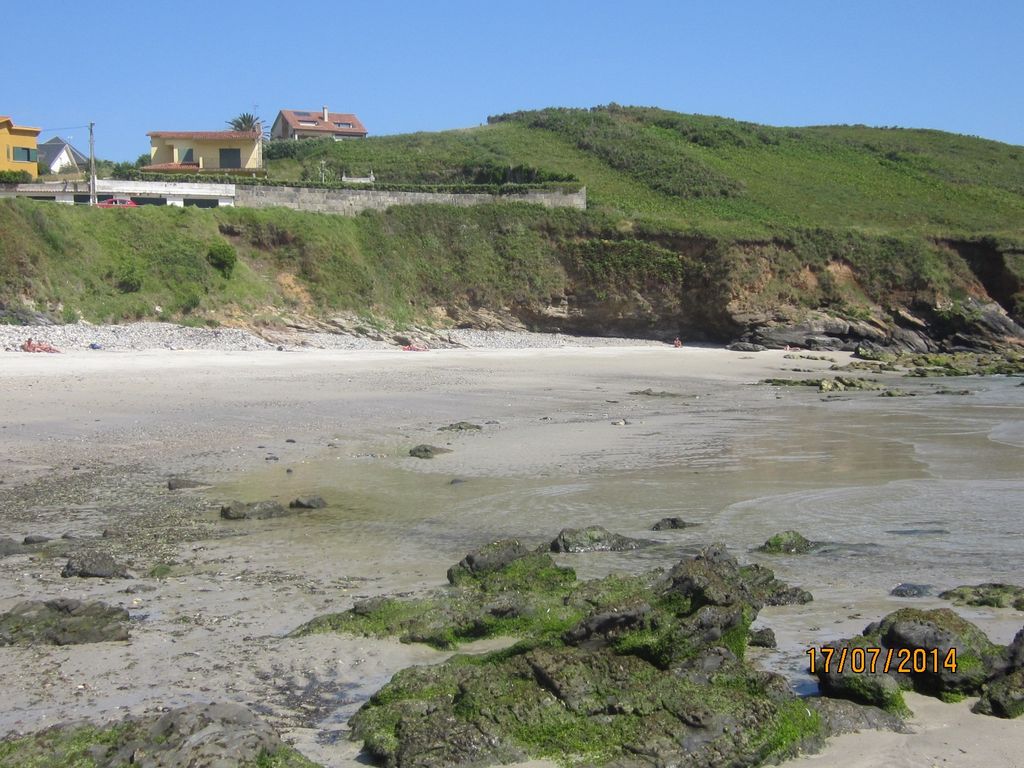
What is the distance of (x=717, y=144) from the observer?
7412 cm

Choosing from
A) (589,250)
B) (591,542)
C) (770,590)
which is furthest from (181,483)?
(589,250)

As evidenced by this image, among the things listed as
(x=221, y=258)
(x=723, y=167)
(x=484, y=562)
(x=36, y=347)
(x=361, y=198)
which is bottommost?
(x=484, y=562)

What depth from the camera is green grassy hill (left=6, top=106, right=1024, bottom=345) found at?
35781mm

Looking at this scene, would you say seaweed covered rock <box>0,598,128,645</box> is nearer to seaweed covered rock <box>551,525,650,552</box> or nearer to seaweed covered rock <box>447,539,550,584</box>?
seaweed covered rock <box>447,539,550,584</box>

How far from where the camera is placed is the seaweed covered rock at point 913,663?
21.9 feet

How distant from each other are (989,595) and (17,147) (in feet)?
193

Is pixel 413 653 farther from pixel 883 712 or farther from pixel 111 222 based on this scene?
pixel 111 222

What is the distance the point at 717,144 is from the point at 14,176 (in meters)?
48.0

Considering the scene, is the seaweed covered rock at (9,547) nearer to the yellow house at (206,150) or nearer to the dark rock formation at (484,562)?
the dark rock formation at (484,562)

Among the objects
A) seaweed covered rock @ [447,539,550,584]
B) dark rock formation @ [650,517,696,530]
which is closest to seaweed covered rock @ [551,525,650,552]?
dark rock formation @ [650,517,696,530]

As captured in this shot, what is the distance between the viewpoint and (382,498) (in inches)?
551

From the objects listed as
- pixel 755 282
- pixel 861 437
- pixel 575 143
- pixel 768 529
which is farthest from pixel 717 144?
pixel 768 529

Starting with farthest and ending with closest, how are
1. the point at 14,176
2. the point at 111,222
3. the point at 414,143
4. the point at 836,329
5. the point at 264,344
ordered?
the point at 414,143 → the point at 836,329 → the point at 14,176 → the point at 111,222 → the point at 264,344
